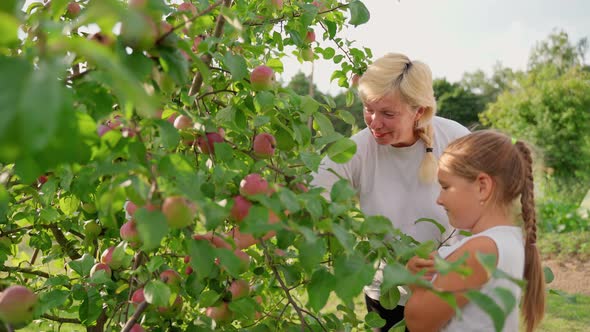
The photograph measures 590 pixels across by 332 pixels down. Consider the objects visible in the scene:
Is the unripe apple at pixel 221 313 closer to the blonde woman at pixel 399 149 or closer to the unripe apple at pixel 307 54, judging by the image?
the blonde woman at pixel 399 149

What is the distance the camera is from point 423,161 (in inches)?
88.7

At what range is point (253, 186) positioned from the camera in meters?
1.12

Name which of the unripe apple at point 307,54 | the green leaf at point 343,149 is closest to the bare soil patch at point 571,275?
the unripe apple at point 307,54

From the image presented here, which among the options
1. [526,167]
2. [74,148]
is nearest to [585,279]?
[526,167]

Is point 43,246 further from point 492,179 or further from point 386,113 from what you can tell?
point 492,179

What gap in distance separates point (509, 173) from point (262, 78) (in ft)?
2.33

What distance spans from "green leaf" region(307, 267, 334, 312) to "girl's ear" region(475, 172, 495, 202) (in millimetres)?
662

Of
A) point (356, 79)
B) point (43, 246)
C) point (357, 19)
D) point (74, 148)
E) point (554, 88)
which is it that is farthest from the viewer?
point (554, 88)

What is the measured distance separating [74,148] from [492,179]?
127 cm

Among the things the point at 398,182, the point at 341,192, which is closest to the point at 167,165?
the point at 341,192

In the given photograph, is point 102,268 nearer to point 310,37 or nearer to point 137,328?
point 137,328

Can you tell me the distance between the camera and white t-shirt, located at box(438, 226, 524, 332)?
1.50 m

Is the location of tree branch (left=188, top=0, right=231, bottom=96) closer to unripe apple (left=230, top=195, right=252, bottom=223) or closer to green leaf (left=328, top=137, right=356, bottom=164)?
green leaf (left=328, top=137, right=356, bottom=164)

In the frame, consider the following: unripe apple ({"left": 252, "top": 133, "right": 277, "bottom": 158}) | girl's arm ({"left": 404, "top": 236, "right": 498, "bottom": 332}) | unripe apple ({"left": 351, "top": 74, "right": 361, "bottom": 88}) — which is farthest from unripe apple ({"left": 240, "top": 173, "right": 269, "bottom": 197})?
unripe apple ({"left": 351, "top": 74, "right": 361, "bottom": 88})
